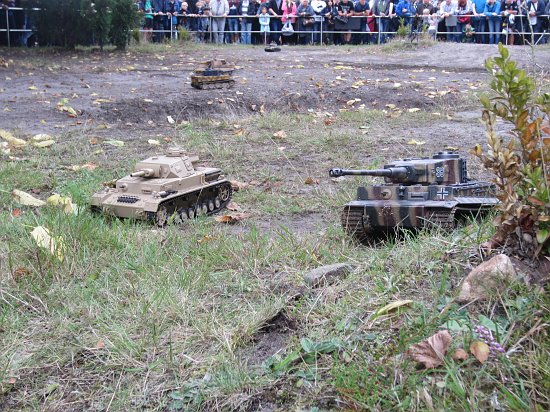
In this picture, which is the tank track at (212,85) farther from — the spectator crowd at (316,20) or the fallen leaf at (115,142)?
the spectator crowd at (316,20)

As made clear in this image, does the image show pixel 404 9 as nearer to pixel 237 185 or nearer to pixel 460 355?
pixel 237 185

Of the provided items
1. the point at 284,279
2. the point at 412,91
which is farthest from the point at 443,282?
the point at 412,91

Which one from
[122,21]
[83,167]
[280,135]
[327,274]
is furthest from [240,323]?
[122,21]

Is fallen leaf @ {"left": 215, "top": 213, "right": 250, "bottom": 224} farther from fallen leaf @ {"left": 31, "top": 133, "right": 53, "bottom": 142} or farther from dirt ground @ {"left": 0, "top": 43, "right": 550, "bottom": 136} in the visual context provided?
dirt ground @ {"left": 0, "top": 43, "right": 550, "bottom": 136}

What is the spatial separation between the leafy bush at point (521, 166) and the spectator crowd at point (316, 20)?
21972 mm

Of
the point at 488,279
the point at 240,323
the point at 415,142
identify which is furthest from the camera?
the point at 415,142

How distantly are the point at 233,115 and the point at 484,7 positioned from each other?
14885 mm

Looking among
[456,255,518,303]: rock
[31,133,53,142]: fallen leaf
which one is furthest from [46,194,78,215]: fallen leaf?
[456,255,518,303]: rock

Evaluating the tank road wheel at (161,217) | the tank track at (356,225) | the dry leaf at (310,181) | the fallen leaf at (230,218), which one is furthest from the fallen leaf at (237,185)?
the tank track at (356,225)

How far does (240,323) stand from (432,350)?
1292mm

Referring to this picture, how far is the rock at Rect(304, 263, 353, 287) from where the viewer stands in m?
4.86

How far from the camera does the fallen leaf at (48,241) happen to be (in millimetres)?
5527

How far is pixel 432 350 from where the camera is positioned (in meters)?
3.61

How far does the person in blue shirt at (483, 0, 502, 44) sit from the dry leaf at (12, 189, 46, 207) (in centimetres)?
2001
